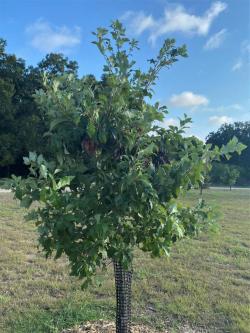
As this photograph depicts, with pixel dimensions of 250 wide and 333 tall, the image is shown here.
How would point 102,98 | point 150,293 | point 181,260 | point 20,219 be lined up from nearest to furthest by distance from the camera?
point 102,98 < point 150,293 < point 181,260 < point 20,219

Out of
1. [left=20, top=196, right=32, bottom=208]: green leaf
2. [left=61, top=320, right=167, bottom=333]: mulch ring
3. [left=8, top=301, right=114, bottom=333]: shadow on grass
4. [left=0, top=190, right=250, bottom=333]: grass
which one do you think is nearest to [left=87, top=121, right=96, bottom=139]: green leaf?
[left=20, top=196, right=32, bottom=208]: green leaf

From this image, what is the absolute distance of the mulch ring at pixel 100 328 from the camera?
2.97 meters

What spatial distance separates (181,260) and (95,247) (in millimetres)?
3552

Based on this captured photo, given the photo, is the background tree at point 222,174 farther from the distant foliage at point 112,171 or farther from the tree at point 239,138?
the tree at point 239,138

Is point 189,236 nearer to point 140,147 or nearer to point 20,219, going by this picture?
point 140,147

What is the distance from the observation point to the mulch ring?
117 inches

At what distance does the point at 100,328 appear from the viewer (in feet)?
9.88

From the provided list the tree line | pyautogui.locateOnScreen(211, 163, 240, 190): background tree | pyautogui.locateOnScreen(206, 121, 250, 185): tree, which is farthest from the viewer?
pyautogui.locateOnScreen(206, 121, 250, 185): tree

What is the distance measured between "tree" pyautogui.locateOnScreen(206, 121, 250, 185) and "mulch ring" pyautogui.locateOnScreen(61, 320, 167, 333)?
45860mm

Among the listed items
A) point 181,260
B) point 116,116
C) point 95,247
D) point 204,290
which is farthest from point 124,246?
point 181,260

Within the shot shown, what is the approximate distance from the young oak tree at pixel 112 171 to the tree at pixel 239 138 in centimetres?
4645

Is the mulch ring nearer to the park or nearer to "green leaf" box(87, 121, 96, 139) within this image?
the park

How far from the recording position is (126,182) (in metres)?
1.93

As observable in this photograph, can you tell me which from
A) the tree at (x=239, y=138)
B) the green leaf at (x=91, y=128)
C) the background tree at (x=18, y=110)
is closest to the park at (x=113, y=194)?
the green leaf at (x=91, y=128)
